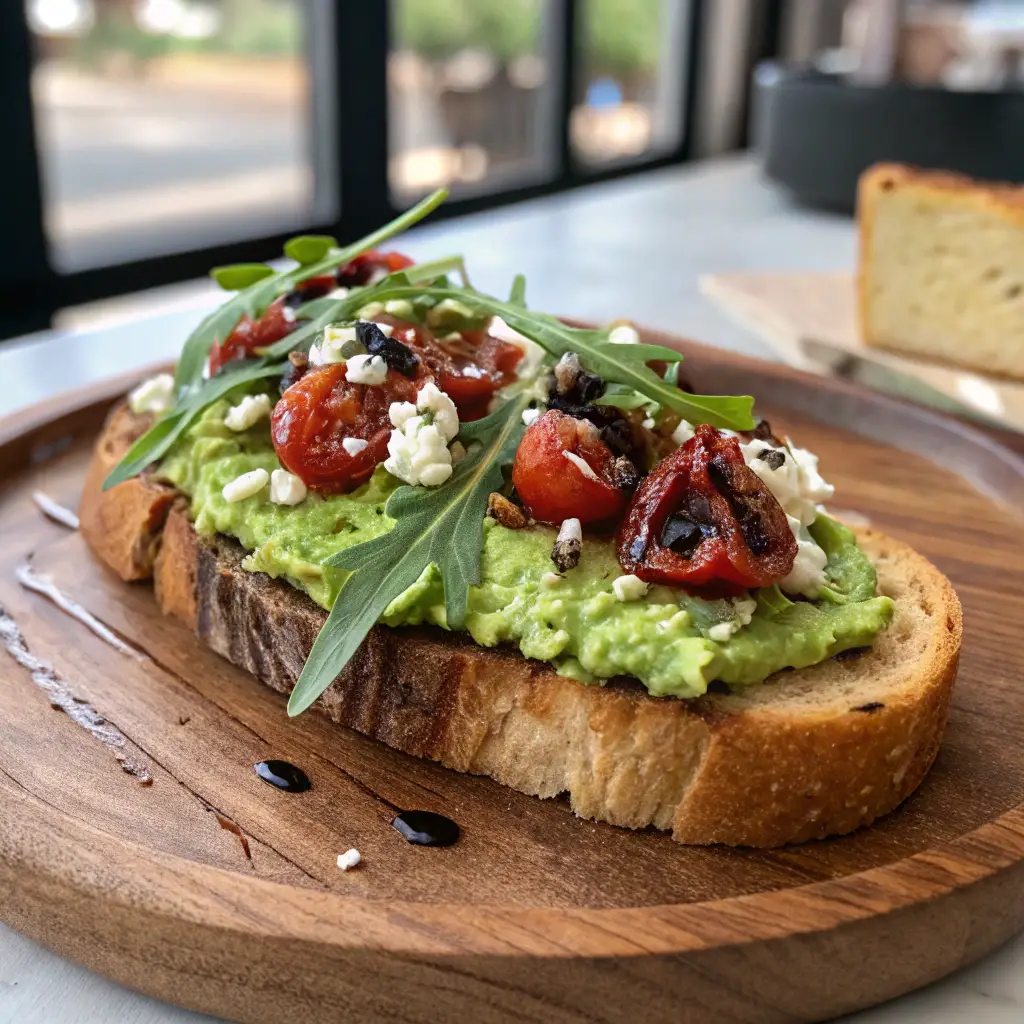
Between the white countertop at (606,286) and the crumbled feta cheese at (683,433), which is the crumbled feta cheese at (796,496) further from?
the white countertop at (606,286)

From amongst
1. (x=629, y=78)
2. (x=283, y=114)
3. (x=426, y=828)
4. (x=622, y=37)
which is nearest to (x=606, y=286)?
(x=283, y=114)

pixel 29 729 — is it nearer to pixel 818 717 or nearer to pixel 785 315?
pixel 818 717

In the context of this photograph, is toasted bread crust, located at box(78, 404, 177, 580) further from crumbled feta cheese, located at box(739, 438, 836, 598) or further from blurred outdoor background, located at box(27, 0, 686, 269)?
blurred outdoor background, located at box(27, 0, 686, 269)

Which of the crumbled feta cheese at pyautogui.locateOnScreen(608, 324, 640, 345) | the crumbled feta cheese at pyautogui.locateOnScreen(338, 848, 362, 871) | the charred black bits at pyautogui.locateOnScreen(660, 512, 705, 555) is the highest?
the crumbled feta cheese at pyautogui.locateOnScreen(608, 324, 640, 345)

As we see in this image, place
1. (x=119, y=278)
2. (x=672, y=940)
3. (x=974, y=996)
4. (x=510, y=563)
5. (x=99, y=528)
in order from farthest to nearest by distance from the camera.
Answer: (x=119, y=278), (x=99, y=528), (x=510, y=563), (x=974, y=996), (x=672, y=940)

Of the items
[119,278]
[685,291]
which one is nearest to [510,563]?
[685,291]

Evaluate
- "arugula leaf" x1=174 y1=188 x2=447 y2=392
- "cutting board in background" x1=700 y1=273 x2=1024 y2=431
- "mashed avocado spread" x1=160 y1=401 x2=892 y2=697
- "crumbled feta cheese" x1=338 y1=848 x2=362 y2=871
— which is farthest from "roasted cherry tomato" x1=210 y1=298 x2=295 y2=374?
"cutting board in background" x1=700 y1=273 x2=1024 y2=431

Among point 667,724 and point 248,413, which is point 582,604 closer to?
point 667,724
